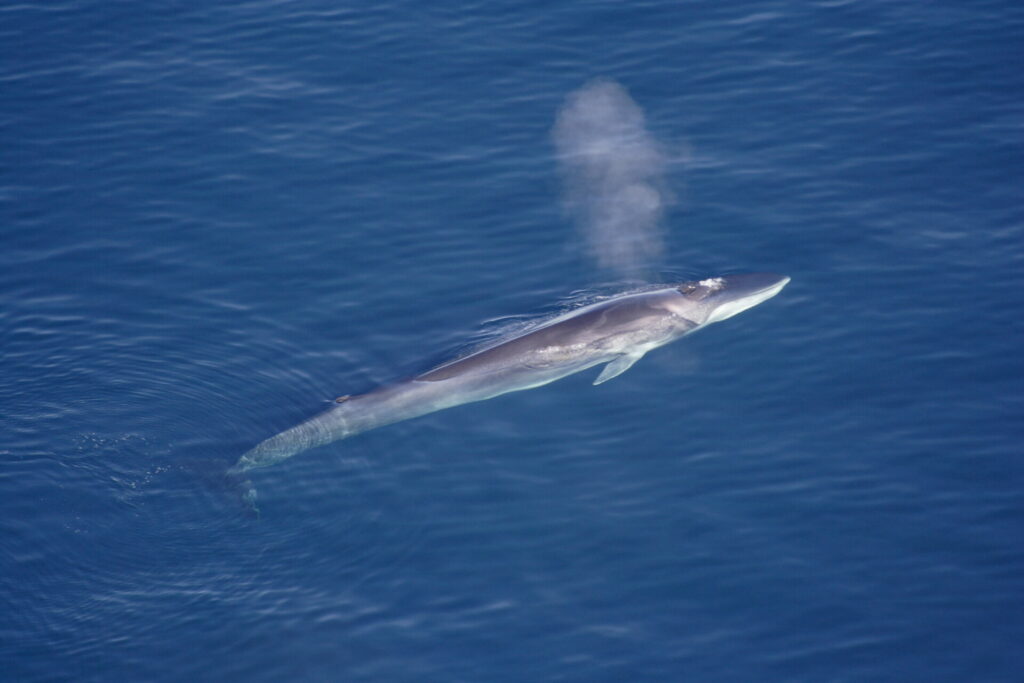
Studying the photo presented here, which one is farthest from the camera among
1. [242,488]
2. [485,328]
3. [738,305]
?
[738,305]

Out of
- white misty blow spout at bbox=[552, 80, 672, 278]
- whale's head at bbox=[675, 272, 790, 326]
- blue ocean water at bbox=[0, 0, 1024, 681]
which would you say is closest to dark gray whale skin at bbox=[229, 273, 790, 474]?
whale's head at bbox=[675, 272, 790, 326]

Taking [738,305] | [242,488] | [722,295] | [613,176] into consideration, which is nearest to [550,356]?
[722,295]

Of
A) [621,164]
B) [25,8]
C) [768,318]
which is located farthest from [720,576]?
[25,8]

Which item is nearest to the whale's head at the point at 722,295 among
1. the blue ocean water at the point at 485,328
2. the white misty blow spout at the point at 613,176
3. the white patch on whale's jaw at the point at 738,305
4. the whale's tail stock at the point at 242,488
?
the white patch on whale's jaw at the point at 738,305

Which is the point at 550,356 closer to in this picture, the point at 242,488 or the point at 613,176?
the point at 242,488

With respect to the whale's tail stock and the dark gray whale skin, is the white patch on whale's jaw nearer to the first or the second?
the dark gray whale skin

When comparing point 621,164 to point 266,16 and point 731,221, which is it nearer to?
point 731,221
